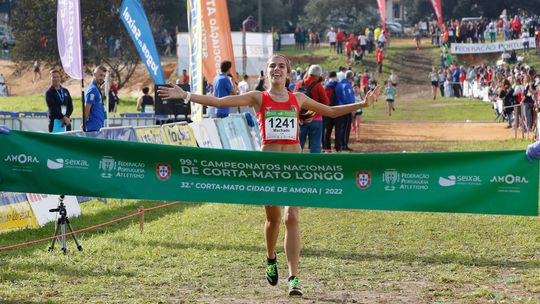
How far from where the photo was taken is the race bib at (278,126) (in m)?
8.68

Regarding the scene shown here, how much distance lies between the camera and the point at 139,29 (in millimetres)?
21078

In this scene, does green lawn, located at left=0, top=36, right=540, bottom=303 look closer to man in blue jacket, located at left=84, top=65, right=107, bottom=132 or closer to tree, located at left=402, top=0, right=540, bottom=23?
man in blue jacket, located at left=84, top=65, right=107, bottom=132

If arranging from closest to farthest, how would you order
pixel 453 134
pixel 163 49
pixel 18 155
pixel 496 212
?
pixel 496 212, pixel 18 155, pixel 453 134, pixel 163 49

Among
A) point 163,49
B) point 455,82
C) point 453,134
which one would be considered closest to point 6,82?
point 163,49

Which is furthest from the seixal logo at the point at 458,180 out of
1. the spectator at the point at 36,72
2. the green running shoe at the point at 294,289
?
the spectator at the point at 36,72

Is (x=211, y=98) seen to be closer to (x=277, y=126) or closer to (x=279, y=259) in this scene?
(x=277, y=126)

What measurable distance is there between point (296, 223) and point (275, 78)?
1.26 meters

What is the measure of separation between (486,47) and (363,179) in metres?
58.8

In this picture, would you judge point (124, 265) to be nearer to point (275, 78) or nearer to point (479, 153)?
point (275, 78)

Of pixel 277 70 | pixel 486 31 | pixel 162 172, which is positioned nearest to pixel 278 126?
pixel 277 70

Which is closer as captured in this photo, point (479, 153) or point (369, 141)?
point (479, 153)

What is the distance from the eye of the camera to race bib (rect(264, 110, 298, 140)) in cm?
868

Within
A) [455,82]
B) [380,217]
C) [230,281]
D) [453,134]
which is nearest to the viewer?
[230,281]

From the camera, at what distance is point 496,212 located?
802 cm
